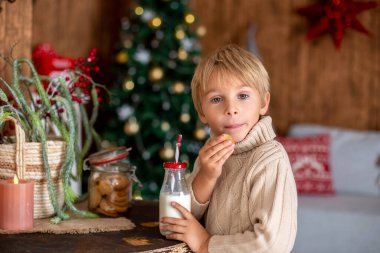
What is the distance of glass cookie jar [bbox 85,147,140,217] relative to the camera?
1.66 metres

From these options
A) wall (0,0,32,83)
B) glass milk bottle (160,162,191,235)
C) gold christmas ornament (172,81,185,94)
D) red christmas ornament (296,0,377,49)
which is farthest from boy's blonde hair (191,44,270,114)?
red christmas ornament (296,0,377,49)

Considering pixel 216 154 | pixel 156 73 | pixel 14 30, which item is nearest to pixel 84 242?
pixel 216 154

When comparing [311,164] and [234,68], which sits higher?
[234,68]

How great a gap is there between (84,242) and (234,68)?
1.96 ft

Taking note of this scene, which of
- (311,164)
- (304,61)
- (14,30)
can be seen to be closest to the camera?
(14,30)

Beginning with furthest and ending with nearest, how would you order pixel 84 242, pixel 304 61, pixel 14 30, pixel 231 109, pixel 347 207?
pixel 304 61
pixel 347 207
pixel 14 30
pixel 231 109
pixel 84 242

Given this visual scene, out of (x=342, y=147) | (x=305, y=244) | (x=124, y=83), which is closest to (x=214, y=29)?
(x=124, y=83)

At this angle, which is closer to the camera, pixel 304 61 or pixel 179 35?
pixel 179 35

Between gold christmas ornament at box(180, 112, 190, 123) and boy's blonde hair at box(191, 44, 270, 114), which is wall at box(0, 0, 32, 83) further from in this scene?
gold christmas ornament at box(180, 112, 190, 123)

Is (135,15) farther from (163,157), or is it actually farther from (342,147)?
(342,147)

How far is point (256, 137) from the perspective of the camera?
1544 millimetres

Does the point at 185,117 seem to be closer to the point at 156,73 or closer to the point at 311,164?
the point at 156,73

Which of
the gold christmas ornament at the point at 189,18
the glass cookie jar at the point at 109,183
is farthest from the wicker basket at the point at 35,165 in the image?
the gold christmas ornament at the point at 189,18

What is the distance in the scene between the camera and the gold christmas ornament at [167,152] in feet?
12.8
